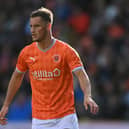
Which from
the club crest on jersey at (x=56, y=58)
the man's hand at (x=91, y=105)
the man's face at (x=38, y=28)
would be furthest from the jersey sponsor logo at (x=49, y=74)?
the man's hand at (x=91, y=105)

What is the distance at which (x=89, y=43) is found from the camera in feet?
44.4

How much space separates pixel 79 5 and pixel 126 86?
11.1ft

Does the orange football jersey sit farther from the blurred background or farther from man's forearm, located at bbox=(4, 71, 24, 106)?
the blurred background

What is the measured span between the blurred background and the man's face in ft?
14.9

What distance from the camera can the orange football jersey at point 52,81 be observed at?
7352mm

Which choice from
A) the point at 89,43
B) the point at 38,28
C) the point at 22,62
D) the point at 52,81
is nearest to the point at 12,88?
the point at 22,62

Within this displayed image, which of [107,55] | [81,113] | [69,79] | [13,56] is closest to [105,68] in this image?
[107,55]

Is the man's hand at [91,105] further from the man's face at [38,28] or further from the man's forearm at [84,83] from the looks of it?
the man's face at [38,28]

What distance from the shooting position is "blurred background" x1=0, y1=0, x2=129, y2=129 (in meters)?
12.4

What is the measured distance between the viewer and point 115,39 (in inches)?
523

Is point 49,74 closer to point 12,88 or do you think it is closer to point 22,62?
point 22,62

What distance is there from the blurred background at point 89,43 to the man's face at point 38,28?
178 inches

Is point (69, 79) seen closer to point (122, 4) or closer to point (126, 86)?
point (126, 86)

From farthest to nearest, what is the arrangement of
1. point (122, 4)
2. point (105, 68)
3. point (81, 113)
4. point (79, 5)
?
point (79, 5)
point (122, 4)
point (105, 68)
point (81, 113)
